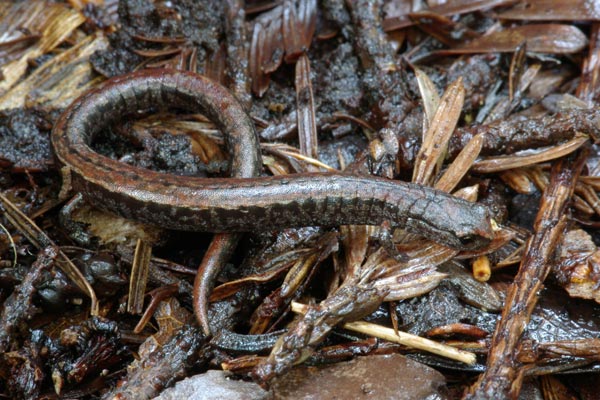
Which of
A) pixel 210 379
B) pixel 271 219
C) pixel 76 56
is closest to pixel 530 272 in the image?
pixel 271 219

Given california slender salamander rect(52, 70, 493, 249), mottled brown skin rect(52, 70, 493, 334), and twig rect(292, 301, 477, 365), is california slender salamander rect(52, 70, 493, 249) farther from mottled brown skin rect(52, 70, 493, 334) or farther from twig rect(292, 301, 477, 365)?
twig rect(292, 301, 477, 365)

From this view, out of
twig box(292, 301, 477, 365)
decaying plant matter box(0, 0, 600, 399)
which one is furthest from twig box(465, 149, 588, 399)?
twig box(292, 301, 477, 365)

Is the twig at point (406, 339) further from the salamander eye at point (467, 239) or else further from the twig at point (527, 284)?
the salamander eye at point (467, 239)

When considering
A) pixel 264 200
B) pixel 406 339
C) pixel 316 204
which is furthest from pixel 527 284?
pixel 264 200

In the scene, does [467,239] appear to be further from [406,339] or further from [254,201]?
[254,201]

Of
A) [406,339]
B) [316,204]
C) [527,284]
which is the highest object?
[316,204]

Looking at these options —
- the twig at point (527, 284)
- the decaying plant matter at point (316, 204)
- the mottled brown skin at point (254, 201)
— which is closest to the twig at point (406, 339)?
the decaying plant matter at point (316, 204)

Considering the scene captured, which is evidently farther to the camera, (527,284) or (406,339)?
(527,284)

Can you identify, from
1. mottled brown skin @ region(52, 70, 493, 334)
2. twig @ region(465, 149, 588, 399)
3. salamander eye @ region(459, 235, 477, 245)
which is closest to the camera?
twig @ region(465, 149, 588, 399)

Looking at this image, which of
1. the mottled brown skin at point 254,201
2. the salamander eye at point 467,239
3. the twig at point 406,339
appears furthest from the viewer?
the mottled brown skin at point 254,201
